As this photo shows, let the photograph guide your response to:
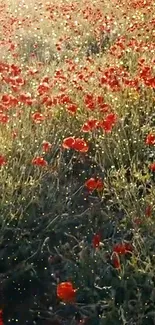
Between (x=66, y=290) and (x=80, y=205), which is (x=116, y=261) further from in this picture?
(x=80, y=205)

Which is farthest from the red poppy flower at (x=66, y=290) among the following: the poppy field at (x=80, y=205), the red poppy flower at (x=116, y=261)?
the red poppy flower at (x=116, y=261)

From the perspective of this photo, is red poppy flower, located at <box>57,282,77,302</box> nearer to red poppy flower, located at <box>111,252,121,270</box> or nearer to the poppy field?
the poppy field

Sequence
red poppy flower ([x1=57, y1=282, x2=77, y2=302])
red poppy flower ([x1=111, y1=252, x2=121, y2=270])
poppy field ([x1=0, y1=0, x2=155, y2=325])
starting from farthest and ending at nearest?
poppy field ([x1=0, y1=0, x2=155, y2=325])
red poppy flower ([x1=111, y1=252, x2=121, y2=270])
red poppy flower ([x1=57, y1=282, x2=77, y2=302])

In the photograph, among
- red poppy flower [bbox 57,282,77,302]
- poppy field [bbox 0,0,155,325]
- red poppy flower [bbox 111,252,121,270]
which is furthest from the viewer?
poppy field [bbox 0,0,155,325]

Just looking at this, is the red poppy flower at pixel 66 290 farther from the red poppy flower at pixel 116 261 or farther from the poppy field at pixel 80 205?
the red poppy flower at pixel 116 261

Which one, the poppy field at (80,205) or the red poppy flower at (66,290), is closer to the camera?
the red poppy flower at (66,290)

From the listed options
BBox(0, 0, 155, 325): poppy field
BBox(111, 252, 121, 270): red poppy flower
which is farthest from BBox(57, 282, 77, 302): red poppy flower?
BBox(111, 252, 121, 270): red poppy flower

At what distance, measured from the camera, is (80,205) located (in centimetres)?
315

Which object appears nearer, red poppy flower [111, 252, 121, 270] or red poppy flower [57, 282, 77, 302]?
red poppy flower [57, 282, 77, 302]

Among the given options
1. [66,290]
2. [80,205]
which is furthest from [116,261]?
[80,205]

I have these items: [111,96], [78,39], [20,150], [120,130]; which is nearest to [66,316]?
[20,150]

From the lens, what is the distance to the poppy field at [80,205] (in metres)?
2.50

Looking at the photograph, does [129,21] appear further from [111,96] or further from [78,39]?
[111,96]

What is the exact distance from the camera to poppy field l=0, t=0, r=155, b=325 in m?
2.50
